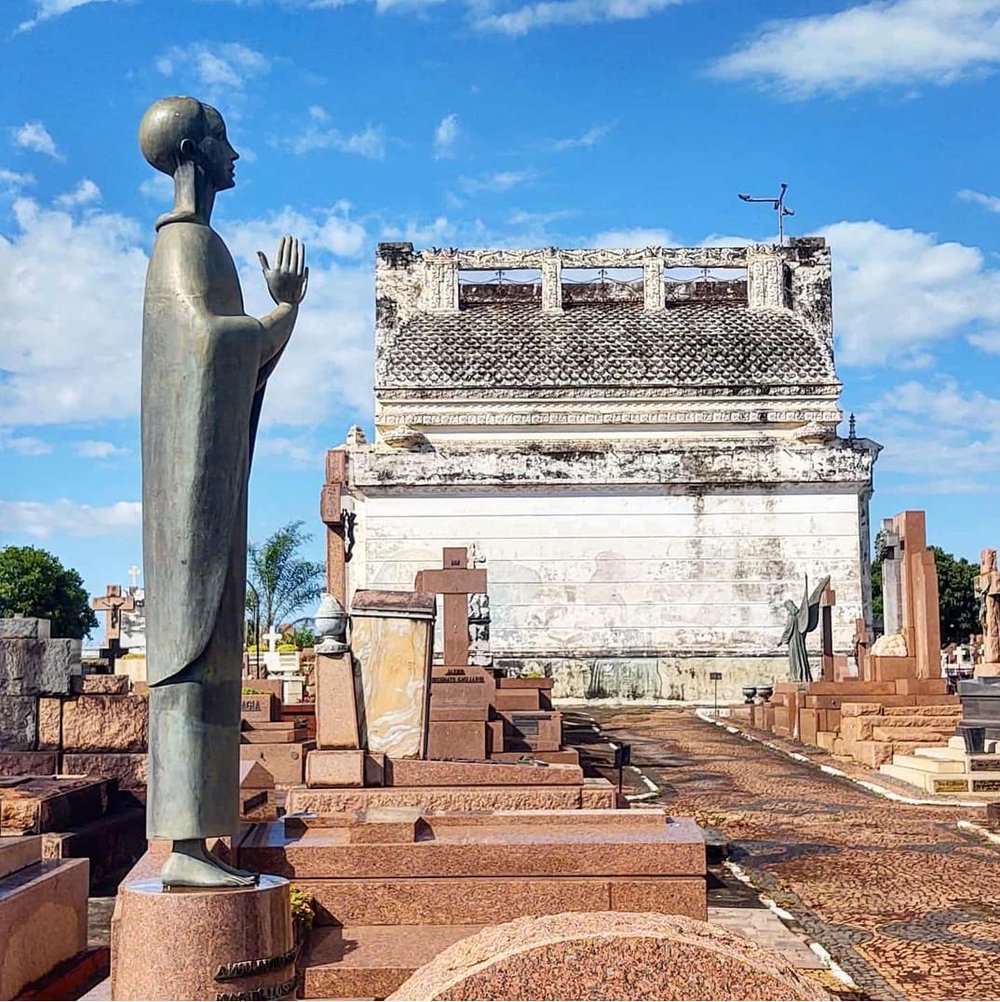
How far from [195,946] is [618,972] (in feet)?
5.72

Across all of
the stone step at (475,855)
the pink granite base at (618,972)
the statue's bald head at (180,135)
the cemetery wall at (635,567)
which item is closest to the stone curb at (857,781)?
the cemetery wall at (635,567)

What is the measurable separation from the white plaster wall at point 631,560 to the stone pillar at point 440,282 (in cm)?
613

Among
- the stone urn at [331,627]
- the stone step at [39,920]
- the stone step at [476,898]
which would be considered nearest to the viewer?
the stone step at [39,920]

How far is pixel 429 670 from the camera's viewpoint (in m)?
9.64

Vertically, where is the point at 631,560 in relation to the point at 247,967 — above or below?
above

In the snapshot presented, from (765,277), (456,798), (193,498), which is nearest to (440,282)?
(765,277)

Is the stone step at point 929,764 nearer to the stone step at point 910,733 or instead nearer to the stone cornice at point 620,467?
the stone step at point 910,733

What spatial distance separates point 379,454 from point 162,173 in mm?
23125

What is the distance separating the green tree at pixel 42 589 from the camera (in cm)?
5519

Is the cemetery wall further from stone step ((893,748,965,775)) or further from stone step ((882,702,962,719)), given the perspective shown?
stone step ((893,748,965,775))

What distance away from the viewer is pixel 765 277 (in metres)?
32.1

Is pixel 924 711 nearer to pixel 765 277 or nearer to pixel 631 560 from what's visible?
pixel 631 560

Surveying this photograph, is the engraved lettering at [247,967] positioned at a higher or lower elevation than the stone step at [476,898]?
higher

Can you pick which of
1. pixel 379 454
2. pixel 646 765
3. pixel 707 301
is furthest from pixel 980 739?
pixel 707 301
